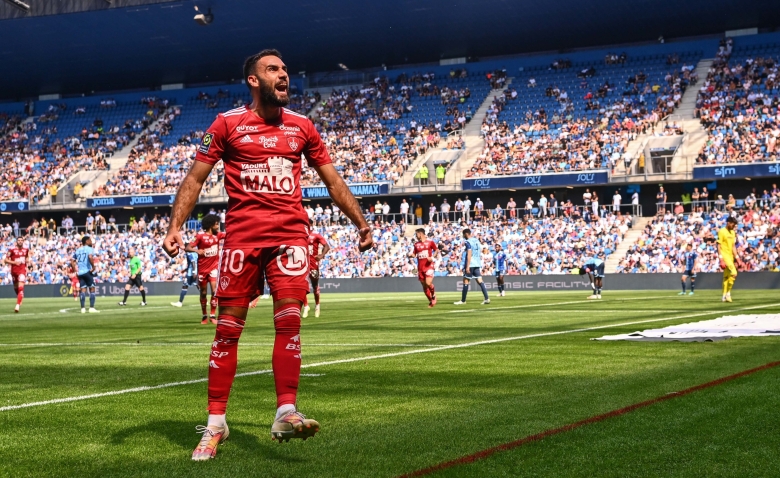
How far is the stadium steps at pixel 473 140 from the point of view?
5359 cm

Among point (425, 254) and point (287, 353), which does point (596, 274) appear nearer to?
point (425, 254)

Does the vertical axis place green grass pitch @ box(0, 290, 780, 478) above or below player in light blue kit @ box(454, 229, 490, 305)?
below

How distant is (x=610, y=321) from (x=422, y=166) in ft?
121

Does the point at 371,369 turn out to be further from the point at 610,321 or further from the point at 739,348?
the point at 610,321

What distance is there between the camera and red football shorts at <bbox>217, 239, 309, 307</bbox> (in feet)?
20.0

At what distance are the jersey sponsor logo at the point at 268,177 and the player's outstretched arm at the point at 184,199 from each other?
0.24 metres

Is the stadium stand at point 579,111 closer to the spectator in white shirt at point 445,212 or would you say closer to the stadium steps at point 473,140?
the stadium steps at point 473,140

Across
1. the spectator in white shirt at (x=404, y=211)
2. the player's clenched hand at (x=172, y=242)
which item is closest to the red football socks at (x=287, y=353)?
the player's clenched hand at (x=172, y=242)

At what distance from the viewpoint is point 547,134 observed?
177 ft

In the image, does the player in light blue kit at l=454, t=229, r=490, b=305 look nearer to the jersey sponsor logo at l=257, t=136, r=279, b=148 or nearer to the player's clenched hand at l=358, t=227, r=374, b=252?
the player's clenched hand at l=358, t=227, r=374, b=252

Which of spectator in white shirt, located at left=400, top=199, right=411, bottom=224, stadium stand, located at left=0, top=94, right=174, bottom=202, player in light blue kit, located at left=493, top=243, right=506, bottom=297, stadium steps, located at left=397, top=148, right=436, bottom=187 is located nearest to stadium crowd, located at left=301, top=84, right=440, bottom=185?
stadium steps, located at left=397, top=148, right=436, bottom=187

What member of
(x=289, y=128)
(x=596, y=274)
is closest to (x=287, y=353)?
(x=289, y=128)

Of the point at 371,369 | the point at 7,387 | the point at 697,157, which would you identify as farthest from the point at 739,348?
the point at 697,157

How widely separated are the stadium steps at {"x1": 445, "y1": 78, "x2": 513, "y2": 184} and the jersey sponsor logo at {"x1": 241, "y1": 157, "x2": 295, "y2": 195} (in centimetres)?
4719
